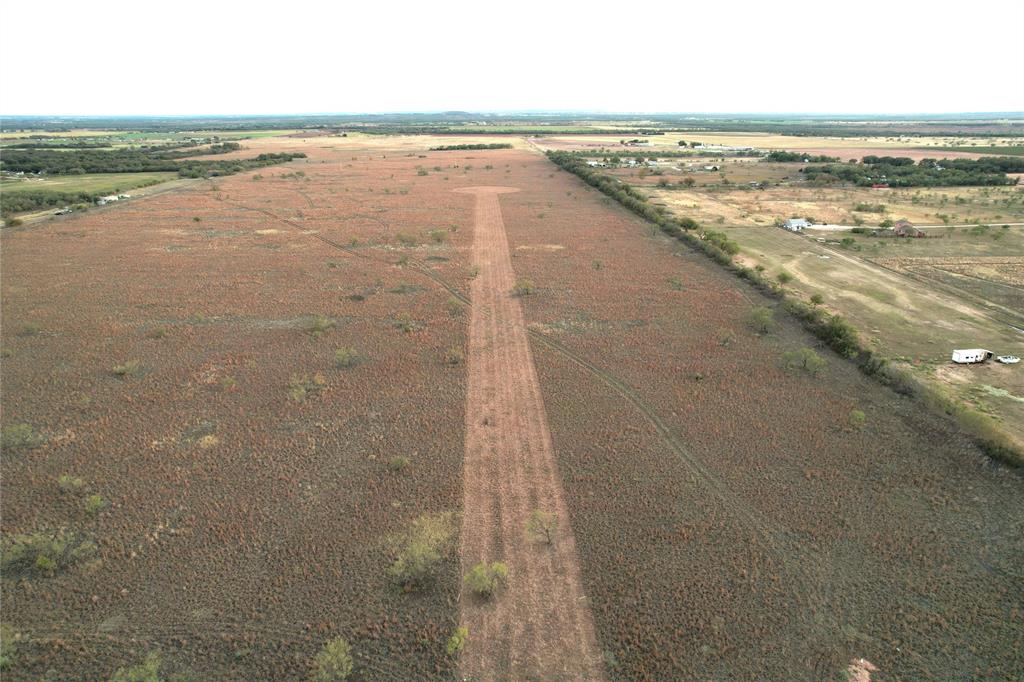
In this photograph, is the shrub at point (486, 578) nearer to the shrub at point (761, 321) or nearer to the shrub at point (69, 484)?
the shrub at point (69, 484)

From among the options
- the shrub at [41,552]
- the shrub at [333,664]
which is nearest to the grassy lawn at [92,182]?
the shrub at [41,552]

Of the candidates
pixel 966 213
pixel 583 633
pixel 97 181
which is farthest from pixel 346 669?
pixel 97 181

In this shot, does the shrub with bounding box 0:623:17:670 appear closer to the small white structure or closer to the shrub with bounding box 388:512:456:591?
the shrub with bounding box 388:512:456:591

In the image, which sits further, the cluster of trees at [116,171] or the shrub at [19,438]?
the cluster of trees at [116,171]

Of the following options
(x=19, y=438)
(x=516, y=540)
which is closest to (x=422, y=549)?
(x=516, y=540)

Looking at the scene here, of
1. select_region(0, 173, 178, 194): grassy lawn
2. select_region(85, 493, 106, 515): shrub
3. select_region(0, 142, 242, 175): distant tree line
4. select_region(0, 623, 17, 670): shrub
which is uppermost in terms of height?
select_region(0, 142, 242, 175): distant tree line

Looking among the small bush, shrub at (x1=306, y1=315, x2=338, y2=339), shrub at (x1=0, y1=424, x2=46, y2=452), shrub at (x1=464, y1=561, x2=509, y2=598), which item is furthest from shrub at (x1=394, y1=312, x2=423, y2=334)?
shrub at (x1=464, y1=561, x2=509, y2=598)
